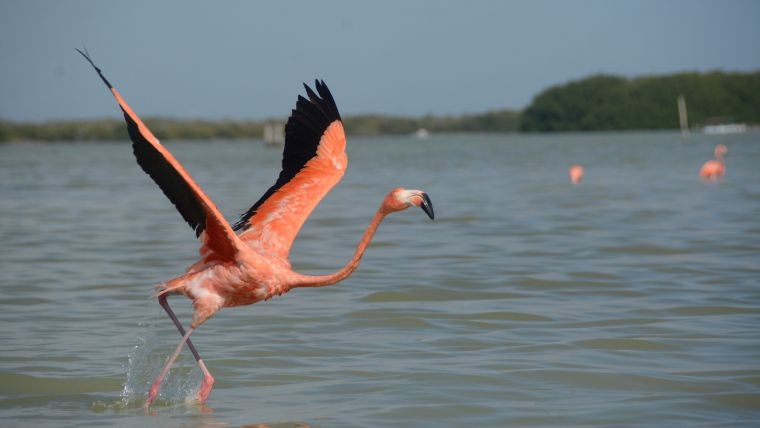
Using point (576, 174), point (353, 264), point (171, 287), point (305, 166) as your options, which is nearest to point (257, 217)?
point (305, 166)

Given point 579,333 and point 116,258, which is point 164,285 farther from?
point 116,258

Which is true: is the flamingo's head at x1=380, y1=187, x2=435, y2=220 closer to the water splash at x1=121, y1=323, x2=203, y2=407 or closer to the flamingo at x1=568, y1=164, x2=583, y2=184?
the water splash at x1=121, y1=323, x2=203, y2=407

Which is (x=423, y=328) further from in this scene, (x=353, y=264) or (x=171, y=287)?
(x=171, y=287)

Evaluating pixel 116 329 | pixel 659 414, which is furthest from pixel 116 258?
pixel 659 414

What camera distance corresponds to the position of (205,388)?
6906 millimetres

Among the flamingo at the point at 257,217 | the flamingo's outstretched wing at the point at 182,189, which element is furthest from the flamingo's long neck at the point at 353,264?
the flamingo's outstretched wing at the point at 182,189

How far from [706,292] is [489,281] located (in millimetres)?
2104

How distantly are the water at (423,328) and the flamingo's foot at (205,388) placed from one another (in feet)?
0.42

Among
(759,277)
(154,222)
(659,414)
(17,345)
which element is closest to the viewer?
(659,414)

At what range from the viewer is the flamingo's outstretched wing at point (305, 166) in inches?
309

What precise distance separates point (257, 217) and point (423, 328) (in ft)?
6.36

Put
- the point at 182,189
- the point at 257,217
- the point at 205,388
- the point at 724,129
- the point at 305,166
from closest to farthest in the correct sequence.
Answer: the point at 182,189
the point at 205,388
the point at 257,217
the point at 305,166
the point at 724,129

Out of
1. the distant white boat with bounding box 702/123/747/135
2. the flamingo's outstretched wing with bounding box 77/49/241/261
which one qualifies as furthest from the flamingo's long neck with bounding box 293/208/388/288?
the distant white boat with bounding box 702/123/747/135

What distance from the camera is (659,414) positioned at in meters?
6.37
